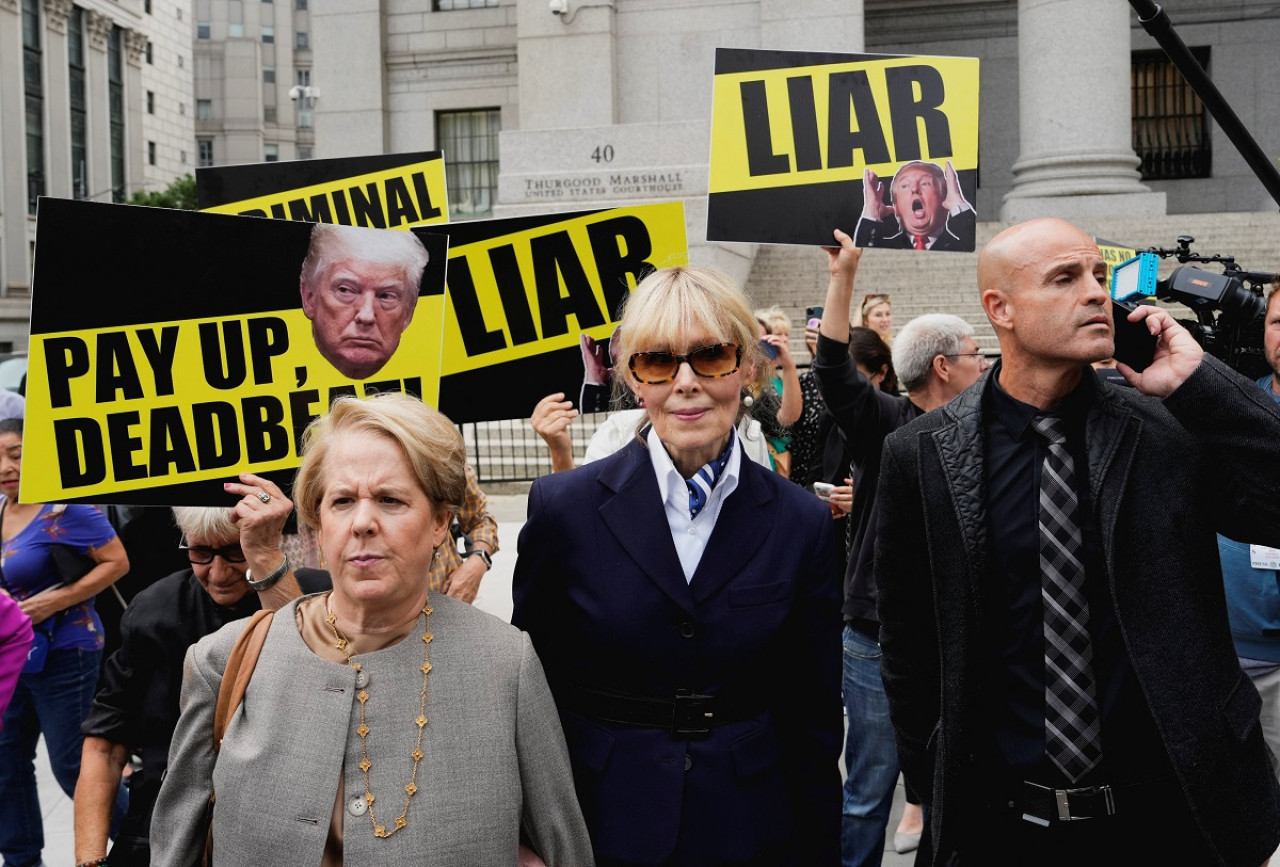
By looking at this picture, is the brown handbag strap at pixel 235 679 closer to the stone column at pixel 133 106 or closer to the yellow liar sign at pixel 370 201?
the yellow liar sign at pixel 370 201

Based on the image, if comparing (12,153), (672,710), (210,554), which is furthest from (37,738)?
(12,153)

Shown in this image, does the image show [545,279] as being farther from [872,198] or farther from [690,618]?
[690,618]

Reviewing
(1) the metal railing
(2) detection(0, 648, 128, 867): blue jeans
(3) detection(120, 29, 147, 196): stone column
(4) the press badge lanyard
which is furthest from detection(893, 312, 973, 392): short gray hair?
(3) detection(120, 29, 147, 196): stone column

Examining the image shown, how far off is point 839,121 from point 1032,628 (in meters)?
2.47

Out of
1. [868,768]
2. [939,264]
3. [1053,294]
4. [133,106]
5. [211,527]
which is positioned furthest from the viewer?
[133,106]

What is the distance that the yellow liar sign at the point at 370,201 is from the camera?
503cm

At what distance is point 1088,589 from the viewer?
257cm

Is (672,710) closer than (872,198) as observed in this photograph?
Yes

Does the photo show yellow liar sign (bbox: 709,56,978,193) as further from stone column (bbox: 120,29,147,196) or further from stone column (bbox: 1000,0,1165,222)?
stone column (bbox: 120,29,147,196)

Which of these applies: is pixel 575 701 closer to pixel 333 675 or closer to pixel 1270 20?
pixel 333 675

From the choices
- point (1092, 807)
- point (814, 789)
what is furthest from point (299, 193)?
point (1092, 807)

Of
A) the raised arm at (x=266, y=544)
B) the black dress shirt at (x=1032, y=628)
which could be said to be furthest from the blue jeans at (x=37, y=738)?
the black dress shirt at (x=1032, y=628)

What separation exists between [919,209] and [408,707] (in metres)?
2.93

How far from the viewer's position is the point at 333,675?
230cm
